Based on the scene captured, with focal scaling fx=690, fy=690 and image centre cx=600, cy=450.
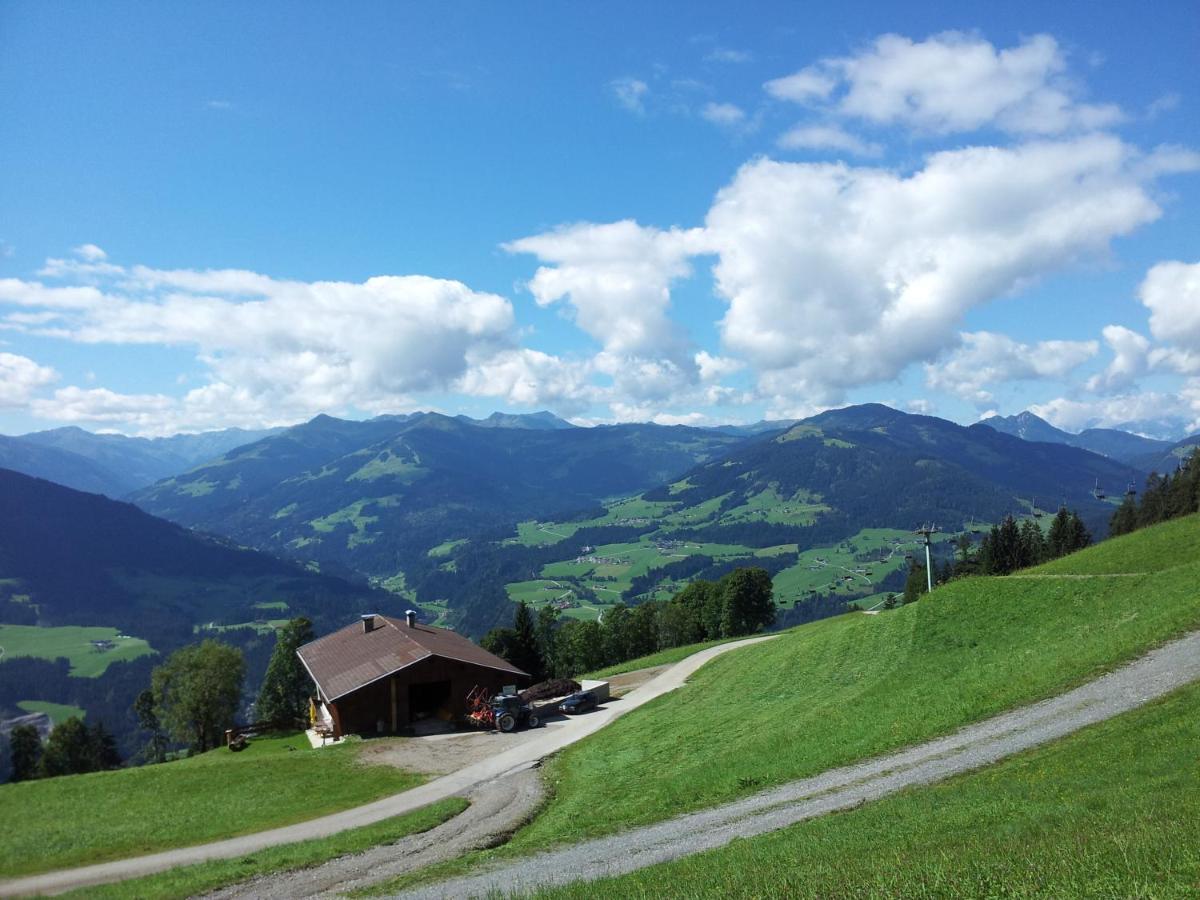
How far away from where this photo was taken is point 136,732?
19288 cm

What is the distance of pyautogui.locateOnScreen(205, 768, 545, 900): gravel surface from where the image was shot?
19578 mm

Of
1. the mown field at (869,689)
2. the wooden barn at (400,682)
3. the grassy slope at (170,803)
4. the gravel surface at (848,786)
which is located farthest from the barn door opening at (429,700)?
the gravel surface at (848,786)

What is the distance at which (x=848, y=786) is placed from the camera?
20.3 meters

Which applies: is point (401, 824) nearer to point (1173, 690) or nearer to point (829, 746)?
point (829, 746)

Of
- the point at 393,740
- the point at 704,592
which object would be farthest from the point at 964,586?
the point at 704,592

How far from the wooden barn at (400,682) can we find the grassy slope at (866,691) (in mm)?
14709

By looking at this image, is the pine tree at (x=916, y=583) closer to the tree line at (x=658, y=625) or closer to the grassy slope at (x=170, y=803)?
the tree line at (x=658, y=625)

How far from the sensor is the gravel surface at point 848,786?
17.3 m

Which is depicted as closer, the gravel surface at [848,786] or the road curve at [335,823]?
the gravel surface at [848,786]

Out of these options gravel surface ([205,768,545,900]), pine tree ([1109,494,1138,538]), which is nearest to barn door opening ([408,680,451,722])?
gravel surface ([205,768,545,900])

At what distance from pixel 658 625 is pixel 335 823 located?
9559cm

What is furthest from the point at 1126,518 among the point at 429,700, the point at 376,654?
the point at 376,654

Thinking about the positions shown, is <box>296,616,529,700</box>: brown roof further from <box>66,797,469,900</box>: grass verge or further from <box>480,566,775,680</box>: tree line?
<box>480,566,775,680</box>: tree line

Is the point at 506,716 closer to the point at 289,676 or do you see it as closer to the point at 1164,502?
the point at 289,676
